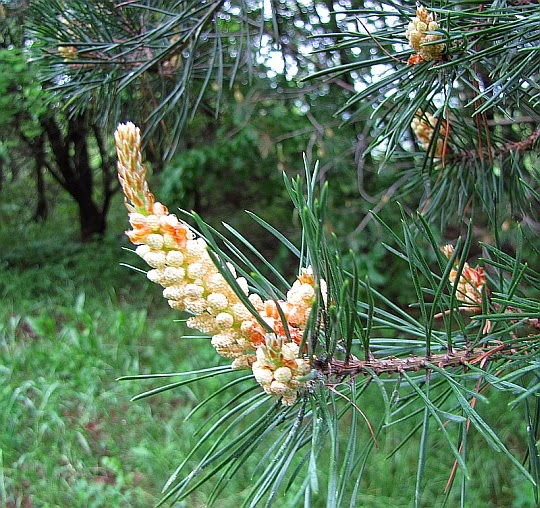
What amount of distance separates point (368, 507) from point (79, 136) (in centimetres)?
268

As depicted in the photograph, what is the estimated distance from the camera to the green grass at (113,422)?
1.52 metres

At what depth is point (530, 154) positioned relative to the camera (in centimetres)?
68

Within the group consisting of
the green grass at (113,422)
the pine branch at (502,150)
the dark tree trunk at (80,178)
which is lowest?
the green grass at (113,422)

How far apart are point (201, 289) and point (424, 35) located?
0.99 feet

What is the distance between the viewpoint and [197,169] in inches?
93.5

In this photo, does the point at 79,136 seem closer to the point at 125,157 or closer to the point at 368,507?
the point at 368,507

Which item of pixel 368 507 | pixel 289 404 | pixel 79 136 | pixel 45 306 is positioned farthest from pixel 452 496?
pixel 79 136

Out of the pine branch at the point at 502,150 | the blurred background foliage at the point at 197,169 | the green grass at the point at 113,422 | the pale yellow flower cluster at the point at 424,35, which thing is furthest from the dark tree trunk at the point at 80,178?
the pale yellow flower cluster at the point at 424,35

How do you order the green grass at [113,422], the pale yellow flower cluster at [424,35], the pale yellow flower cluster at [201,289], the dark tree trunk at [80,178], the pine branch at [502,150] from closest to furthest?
the pale yellow flower cluster at [201,289], the pale yellow flower cluster at [424,35], the pine branch at [502,150], the green grass at [113,422], the dark tree trunk at [80,178]

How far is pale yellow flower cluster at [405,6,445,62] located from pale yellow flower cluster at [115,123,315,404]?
0.80ft

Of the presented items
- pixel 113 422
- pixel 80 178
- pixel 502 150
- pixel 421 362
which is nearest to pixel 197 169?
pixel 113 422

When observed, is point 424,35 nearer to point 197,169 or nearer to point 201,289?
point 201,289

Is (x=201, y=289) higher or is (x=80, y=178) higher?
(x=80, y=178)

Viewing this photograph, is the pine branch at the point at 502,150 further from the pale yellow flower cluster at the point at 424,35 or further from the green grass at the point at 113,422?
the green grass at the point at 113,422
